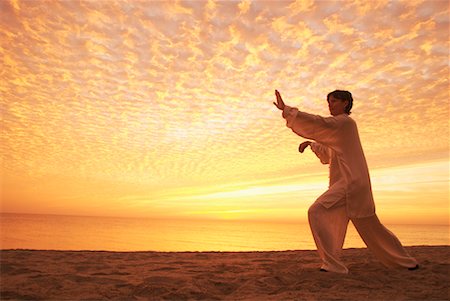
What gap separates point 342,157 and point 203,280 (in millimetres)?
2565

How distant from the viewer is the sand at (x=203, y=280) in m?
3.54

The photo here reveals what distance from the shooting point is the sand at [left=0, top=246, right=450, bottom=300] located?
11.6ft

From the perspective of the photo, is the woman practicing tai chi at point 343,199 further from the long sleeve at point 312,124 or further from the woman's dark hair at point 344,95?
the woman's dark hair at point 344,95

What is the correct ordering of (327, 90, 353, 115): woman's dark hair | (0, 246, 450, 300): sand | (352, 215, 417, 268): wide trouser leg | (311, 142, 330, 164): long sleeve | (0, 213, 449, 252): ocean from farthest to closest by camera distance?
(0, 213, 449, 252): ocean, (311, 142, 330, 164): long sleeve, (327, 90, 353, 115): woman's dark hair, (352, 215, 417, 268): wide trouser leg, (0, 246, 450, 300): sand

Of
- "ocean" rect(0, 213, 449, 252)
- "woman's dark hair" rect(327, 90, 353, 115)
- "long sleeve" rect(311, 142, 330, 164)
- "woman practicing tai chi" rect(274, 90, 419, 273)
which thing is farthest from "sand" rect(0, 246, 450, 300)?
"ocean" rect(0, 213, 449, 252)

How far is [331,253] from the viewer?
15.5ft

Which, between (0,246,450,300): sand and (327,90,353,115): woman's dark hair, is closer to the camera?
(0,246,450,300): sand

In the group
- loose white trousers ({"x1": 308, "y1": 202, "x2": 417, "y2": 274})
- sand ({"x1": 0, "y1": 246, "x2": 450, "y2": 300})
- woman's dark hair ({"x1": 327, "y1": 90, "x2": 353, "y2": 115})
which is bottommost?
sand ({"x1": 0, "y1": 246, "x2": 450, "y2": 300})

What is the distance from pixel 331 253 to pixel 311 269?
434 mm

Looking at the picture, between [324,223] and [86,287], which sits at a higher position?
[324,223]

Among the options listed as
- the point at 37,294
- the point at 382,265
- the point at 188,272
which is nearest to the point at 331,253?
the point at 382,265

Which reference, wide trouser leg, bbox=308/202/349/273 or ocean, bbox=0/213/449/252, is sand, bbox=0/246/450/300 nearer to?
wide trouser leg, bbox=308/202/349/273

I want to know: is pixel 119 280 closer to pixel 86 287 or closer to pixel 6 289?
pixel 86 287

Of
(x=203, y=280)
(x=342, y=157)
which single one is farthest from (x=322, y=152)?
(x=203, y=280)
